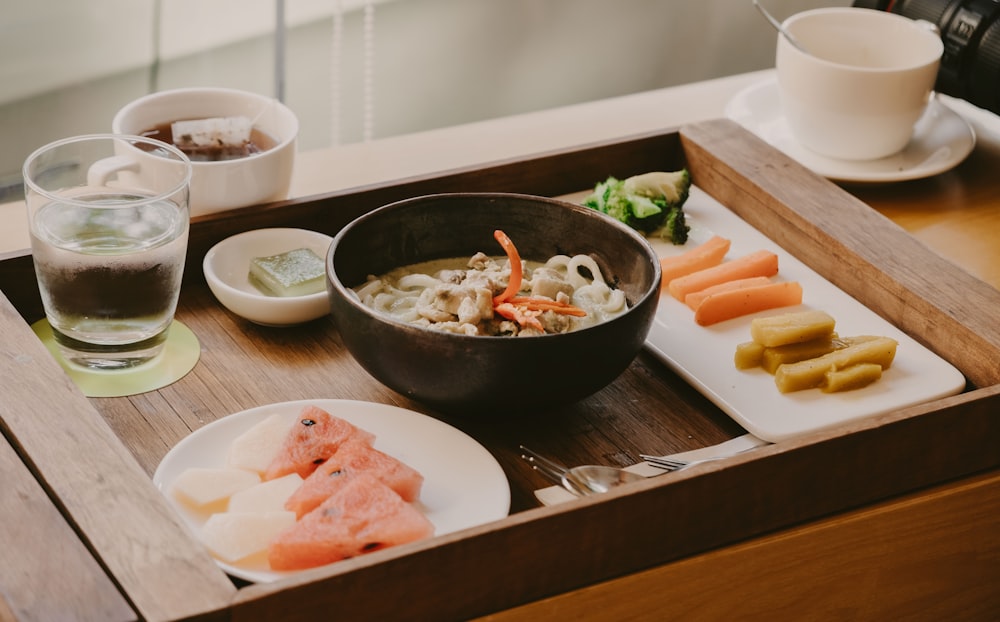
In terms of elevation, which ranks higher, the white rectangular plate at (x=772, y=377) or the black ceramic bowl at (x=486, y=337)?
the black ceramic bowl at (x=486, y=337)

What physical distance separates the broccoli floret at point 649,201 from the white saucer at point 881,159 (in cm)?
32

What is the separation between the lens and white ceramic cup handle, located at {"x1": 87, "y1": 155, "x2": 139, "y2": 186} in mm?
1384

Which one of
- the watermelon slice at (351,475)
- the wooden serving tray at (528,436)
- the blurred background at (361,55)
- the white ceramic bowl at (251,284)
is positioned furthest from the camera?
the blurred background at (361,55)

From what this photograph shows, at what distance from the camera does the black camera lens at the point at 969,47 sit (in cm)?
188

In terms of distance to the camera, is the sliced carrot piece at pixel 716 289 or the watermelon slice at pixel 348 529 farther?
the sliced carrot piece at pixel 716 289

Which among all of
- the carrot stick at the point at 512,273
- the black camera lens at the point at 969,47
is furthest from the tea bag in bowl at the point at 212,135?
the black camera lens at the point at 969,47

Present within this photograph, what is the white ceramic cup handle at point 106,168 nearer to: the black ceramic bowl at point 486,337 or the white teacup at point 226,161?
the white teacup at point 226,161

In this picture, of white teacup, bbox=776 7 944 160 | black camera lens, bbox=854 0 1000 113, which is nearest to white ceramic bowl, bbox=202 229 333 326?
white teacup, bbox=776 7 944 160

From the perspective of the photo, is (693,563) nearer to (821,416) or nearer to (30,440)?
(821,416)

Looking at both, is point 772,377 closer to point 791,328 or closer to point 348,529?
point 791,328

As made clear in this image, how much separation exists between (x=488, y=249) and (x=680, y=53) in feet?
8.51

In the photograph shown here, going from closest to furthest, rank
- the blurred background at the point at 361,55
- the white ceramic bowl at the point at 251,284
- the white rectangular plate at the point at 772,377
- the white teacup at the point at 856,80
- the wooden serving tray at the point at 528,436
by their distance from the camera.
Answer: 1. the wooden serving tray at the point at 528,436
2. the white rectangular plate at the point at 772,377
3. the white ceramic bowl at the point at 251,284
4. the white teacup at the point at 856,80
5. the blurred background at the point at 361,55

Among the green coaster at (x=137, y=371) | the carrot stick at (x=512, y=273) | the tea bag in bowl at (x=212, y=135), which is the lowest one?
the green coaster at (x=137, y=371)

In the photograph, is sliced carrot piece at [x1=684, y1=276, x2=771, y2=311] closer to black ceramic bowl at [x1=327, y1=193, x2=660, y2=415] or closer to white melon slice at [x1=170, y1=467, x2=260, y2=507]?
black ceramic bowl at [x1=327, y1=193, x2=660, y2=415]
